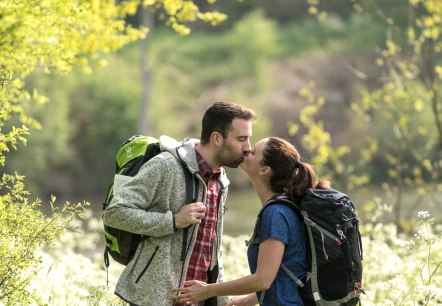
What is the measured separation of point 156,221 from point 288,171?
0.72 metres

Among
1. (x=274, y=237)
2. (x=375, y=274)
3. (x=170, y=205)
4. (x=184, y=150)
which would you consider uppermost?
(x=184, y=150)

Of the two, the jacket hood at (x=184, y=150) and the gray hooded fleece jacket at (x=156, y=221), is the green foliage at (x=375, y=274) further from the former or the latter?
the jacket hood at (x=184, y=150)

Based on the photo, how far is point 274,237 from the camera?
399 cm

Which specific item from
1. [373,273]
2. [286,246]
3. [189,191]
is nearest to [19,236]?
[189,191]

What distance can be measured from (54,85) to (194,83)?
1329 centimetres

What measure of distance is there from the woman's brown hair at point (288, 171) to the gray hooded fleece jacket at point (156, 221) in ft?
1.22

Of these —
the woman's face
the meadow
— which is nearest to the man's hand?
the woman's face

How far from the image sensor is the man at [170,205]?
162 inches

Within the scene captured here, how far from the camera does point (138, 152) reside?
4.33m

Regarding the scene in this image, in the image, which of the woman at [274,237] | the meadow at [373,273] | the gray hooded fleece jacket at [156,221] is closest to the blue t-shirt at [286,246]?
the woman at [274,237]

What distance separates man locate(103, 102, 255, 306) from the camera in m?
4.12

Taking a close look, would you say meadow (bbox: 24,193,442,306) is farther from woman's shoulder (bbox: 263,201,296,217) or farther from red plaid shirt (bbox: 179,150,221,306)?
woman's shoulder (bbox: 263,201,296,217)

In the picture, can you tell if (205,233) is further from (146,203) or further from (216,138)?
(216,138)

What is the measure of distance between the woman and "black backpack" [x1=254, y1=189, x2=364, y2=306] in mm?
50
